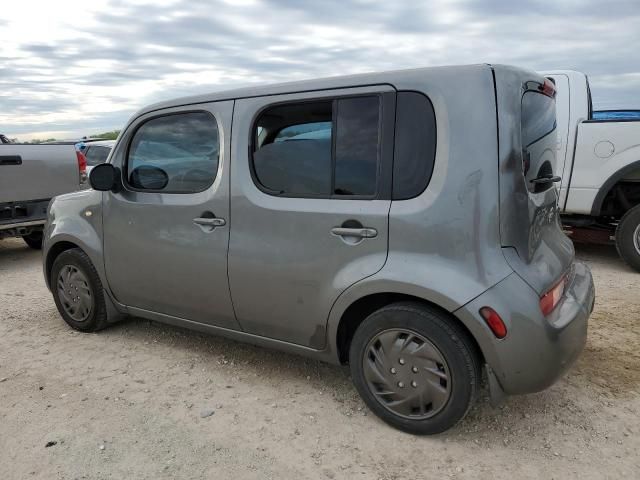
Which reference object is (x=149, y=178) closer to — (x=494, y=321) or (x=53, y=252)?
(x=53, y=252)

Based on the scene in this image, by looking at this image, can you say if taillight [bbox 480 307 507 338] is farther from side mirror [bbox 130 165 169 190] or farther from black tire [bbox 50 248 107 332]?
black tire [bbox 50 248 107 332]

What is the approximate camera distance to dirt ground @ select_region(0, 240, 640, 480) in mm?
2625

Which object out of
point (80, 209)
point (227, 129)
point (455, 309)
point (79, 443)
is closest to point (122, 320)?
point (80, 209)

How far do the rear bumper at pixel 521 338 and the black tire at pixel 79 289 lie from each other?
2.91 meters

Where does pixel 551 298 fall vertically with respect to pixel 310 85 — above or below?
below

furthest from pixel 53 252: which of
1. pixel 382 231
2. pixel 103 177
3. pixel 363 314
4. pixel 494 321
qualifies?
pixel 494 321

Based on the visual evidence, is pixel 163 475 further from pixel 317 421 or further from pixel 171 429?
pixel 317 421

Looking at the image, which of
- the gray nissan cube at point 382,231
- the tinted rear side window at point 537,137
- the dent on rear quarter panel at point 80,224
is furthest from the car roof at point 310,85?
the dent on rear quarter panel at point 80,224

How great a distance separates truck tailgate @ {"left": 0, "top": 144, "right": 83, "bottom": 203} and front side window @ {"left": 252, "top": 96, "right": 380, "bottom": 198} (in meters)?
5.11

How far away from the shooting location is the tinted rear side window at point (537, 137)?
2667mm

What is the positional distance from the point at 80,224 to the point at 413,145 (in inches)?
110

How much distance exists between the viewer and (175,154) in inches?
143

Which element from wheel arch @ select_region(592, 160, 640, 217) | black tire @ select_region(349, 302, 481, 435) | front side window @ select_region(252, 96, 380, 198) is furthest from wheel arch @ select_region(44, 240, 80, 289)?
wheel arch @ select_region(592, 160, 640, 217)

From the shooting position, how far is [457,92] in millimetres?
2584
